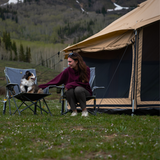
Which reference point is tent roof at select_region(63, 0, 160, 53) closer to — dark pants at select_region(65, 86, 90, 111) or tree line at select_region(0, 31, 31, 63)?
dark pants at select_region(65, 86, 90, 111)

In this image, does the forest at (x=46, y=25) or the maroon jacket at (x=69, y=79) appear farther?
the forest at (x=46, y=25)

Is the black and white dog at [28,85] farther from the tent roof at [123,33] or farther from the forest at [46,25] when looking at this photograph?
the forest at [46,25]

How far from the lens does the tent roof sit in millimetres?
4625

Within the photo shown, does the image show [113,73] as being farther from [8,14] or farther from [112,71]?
[8,14]

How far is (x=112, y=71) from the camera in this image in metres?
5.83

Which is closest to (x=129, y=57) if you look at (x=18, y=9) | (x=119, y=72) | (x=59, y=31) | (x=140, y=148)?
(x=119, y=72)

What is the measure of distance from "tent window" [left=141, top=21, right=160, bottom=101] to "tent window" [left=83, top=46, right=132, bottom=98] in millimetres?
397

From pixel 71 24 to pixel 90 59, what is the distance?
4389 cm

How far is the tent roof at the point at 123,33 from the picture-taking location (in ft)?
15.2

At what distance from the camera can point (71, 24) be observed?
48.1 m

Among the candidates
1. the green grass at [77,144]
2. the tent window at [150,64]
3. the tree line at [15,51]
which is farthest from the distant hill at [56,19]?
the green grass at [77,144]

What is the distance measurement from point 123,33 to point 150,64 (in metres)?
0.99

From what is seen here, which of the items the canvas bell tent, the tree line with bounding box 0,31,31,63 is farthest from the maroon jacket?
the tree line with bounding box 0,31,31,63

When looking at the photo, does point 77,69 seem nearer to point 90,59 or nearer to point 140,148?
point 90,59
